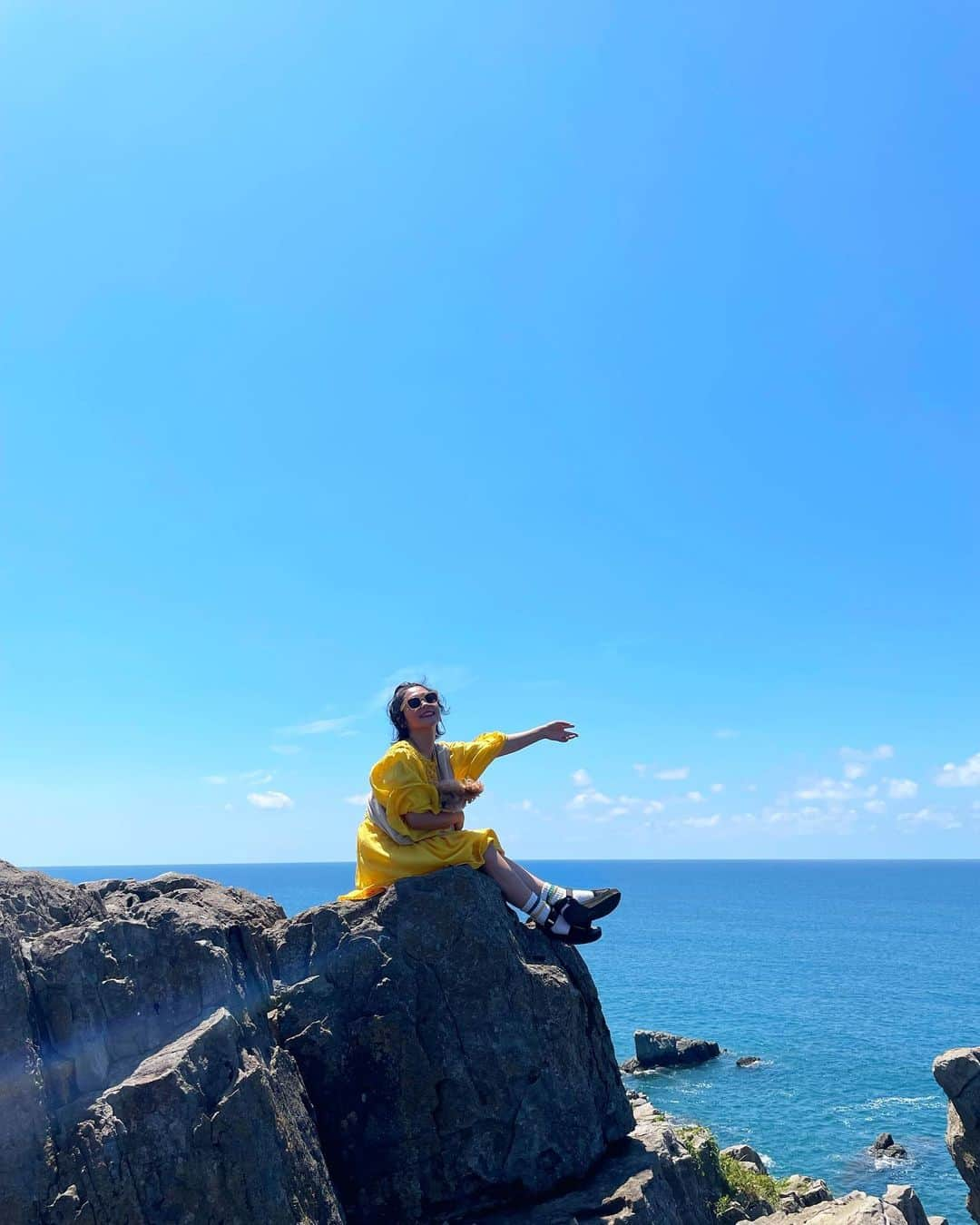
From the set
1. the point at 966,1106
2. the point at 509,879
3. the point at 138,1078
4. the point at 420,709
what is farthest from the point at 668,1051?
the point at 138,1078

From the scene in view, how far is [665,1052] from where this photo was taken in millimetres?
60406

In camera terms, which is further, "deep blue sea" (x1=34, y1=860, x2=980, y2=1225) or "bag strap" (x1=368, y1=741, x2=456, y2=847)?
"deep blue sea" (x1=34, y1=860, x2=980, y2=1225)

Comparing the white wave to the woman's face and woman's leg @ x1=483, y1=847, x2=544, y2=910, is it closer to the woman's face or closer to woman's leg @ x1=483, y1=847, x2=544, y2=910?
woman's leg @ x1=483, y1=847, x2=544, y2=910

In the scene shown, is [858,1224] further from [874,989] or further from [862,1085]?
[874,989]

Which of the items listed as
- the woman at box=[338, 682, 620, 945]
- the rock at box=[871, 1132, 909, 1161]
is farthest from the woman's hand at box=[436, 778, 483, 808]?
the rock at box=[871, 1132, 909, 1161]

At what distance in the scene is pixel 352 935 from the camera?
9891 millimetres

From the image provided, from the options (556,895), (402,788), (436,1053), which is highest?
(402,788)

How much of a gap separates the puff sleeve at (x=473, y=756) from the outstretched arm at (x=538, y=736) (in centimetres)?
19

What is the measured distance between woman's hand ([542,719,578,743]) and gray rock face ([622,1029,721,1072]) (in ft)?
186

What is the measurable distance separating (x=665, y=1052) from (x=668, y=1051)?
204 mm

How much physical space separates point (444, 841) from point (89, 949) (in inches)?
163

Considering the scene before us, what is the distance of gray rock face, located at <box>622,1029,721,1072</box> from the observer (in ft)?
198

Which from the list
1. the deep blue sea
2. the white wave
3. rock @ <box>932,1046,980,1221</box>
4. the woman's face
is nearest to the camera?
the woman's face

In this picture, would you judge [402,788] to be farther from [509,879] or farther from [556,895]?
[556,895]
